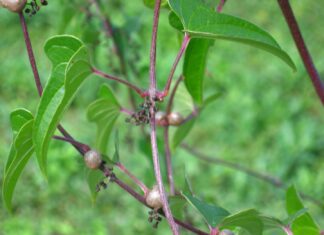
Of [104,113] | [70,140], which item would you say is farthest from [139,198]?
[104,113]

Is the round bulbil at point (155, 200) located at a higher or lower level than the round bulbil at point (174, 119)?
lower

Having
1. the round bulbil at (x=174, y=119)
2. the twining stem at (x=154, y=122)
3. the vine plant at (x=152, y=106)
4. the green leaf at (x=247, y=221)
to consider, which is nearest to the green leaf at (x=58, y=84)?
the vine plant at (x=152, y=106)

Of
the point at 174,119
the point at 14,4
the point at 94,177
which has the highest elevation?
the point at 14,4

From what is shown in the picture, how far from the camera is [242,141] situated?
3.50m

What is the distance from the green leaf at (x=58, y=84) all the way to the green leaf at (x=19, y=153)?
0.11 feet

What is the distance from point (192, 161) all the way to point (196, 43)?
2.11 meters

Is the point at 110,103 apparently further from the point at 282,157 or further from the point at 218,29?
the point at 282,157

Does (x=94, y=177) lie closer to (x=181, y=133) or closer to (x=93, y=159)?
(x=93, y=159)

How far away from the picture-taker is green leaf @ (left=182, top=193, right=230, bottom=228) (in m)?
0.89

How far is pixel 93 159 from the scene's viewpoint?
1.00 metres

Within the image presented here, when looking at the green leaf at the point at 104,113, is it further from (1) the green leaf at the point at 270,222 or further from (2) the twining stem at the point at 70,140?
(1) the green leaf at the point at 270,222

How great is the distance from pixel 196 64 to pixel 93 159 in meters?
0.32

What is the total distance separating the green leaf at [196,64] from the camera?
1199 mm

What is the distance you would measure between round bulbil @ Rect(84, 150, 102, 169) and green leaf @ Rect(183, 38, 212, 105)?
0.96 ft
